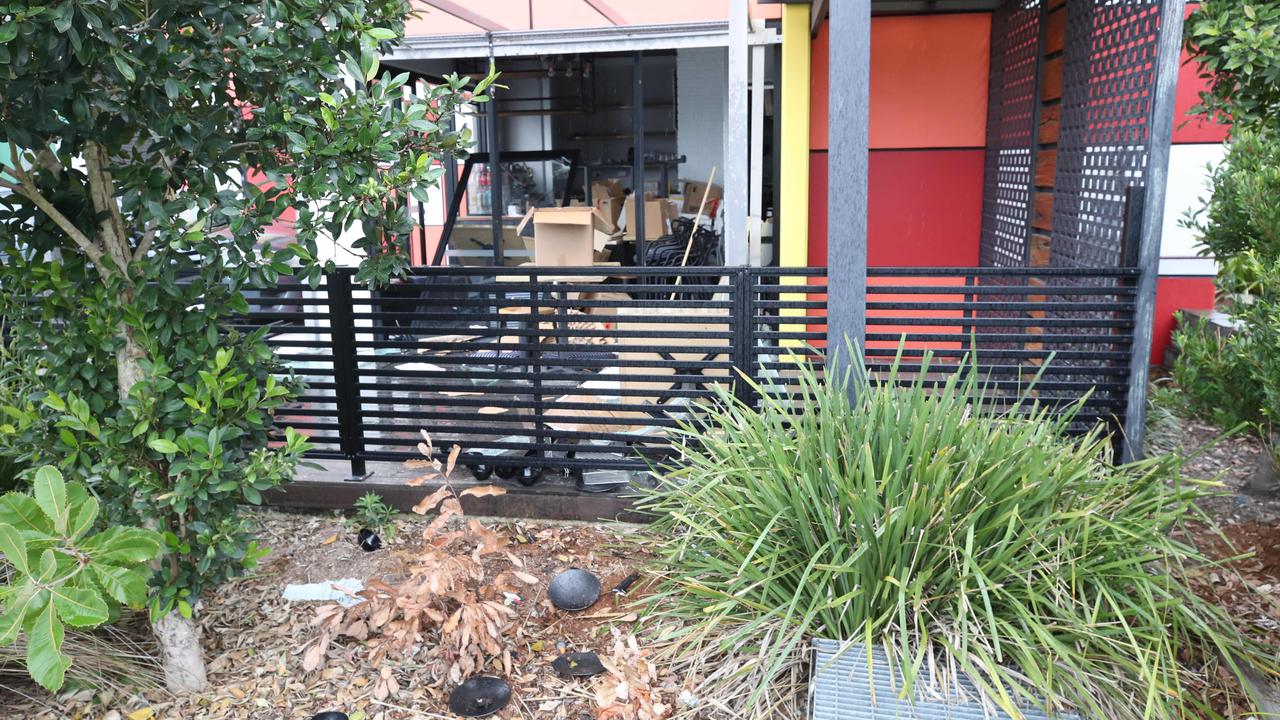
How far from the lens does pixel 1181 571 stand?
2877 mm

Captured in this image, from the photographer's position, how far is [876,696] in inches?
101

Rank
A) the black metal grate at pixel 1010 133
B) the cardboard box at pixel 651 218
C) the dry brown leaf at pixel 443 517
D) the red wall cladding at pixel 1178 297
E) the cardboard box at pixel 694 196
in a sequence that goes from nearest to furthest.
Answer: the dry brown leaf at pixel 443 517 → the black metal grate at pixel 1010 133 → the red wall cladding at pixel 1178 297 → the cardboard box at pixel 651 218 → the cardboard box at pixel 694 196

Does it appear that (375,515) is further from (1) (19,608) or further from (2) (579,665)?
(1) (19,608)

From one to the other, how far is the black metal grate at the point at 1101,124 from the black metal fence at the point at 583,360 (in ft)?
1.17

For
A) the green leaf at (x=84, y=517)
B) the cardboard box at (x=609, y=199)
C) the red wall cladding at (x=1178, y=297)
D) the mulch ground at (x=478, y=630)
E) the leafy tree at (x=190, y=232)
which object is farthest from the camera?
the cardboard box at (x=609, y=199)

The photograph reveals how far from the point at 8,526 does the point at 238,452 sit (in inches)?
37.4

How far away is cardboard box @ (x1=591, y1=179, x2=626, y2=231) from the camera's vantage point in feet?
32.2

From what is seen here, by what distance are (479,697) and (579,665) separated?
36 cm

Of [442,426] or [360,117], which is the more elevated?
[360,117]

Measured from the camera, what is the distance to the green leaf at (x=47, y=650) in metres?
2.12

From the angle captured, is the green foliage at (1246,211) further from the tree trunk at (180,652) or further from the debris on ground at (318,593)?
the tree trunk at (180,652)

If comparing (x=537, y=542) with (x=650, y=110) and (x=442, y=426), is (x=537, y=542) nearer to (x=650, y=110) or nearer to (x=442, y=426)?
(x=442, y=426)

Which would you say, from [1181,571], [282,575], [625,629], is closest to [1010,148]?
[1181,571]

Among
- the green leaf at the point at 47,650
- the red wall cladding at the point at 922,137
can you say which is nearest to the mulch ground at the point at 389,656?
the green leaf at the point at 47,650
